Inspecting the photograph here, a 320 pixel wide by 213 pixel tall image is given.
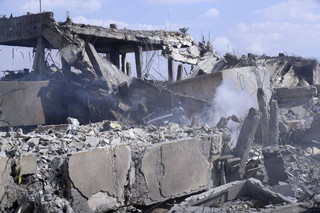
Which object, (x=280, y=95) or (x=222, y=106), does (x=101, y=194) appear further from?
(x=280, y=95)

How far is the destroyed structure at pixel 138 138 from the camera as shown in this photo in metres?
3.91

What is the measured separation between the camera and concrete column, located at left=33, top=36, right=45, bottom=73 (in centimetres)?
1185

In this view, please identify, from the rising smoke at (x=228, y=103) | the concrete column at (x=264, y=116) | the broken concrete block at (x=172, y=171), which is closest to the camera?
the broken concrete block at (x=172, y=171)

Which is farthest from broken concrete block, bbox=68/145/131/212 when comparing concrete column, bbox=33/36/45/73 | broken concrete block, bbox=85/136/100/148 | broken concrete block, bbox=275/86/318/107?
broken concrete block, bbox=275/86/318/107

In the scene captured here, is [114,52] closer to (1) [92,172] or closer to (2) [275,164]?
(2) [275,164]

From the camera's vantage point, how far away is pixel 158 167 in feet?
15.1

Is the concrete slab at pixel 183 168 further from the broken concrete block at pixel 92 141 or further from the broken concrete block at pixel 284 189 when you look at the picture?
the broken concrete block at pixel 284 189

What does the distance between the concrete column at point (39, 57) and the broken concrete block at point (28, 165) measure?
8.36m

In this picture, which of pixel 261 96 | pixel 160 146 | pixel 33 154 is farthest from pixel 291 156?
pixel 33 154

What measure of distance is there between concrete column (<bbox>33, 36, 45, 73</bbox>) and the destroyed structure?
0.05m

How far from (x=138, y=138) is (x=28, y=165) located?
1.61m

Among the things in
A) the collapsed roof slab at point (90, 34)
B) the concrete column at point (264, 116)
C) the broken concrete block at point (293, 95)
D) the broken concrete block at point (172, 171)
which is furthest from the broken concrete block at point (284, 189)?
the collapsed roof slab at point (90, 34)

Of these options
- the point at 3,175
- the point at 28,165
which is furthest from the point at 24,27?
the point at 3,175

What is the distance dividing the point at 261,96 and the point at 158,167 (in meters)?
3.95
